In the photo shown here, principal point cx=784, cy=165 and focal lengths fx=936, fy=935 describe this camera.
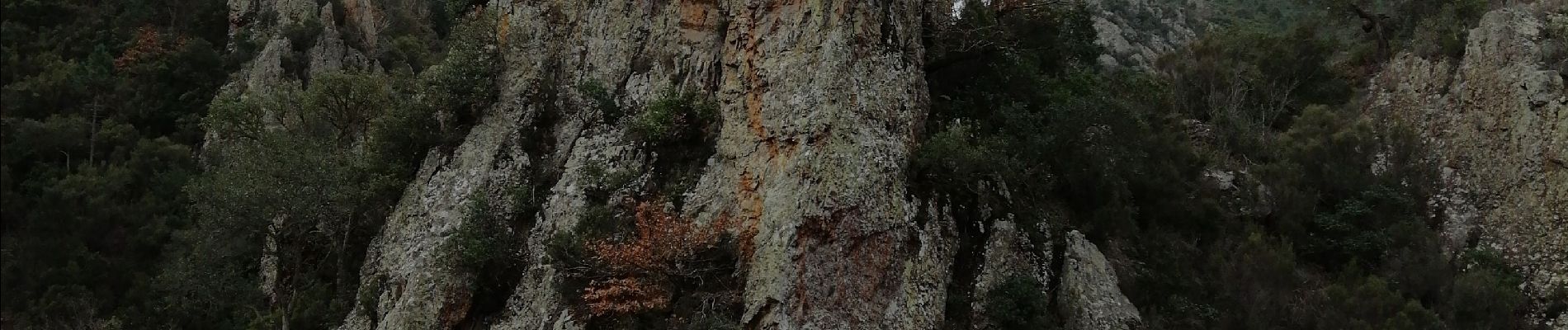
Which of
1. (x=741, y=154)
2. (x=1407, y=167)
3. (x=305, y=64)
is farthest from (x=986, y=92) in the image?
(x=305, y=64)

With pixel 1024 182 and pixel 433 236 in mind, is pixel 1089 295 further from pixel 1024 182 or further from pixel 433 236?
pixel 433 236

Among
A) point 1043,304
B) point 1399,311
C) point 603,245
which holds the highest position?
point 603,245

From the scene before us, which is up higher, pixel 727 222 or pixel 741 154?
pixel 741 154

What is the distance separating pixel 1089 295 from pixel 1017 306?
2.03m

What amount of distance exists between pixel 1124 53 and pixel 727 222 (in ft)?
125

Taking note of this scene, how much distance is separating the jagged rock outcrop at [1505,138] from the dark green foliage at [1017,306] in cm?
1290

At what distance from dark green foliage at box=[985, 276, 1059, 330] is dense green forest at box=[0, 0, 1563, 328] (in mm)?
41

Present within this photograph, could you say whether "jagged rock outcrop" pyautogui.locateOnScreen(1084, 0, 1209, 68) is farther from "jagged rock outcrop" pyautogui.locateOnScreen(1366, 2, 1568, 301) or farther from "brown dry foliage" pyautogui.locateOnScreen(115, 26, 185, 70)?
"brown dry foliage" pyautogui.locateOnScreen(115, 26, 185, 70)

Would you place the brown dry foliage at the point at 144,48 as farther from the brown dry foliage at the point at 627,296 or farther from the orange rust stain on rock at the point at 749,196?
the orange rust stain on rock at the point at 749,196

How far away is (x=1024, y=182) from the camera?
1938cm

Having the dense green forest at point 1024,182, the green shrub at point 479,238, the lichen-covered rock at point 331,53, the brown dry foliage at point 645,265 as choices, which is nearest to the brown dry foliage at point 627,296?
the brown dry foliage at point 645,265

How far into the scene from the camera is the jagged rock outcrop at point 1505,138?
2147cm

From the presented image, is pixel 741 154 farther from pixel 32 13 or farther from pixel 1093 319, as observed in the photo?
pixel 32 13

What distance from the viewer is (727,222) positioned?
1636 cm
